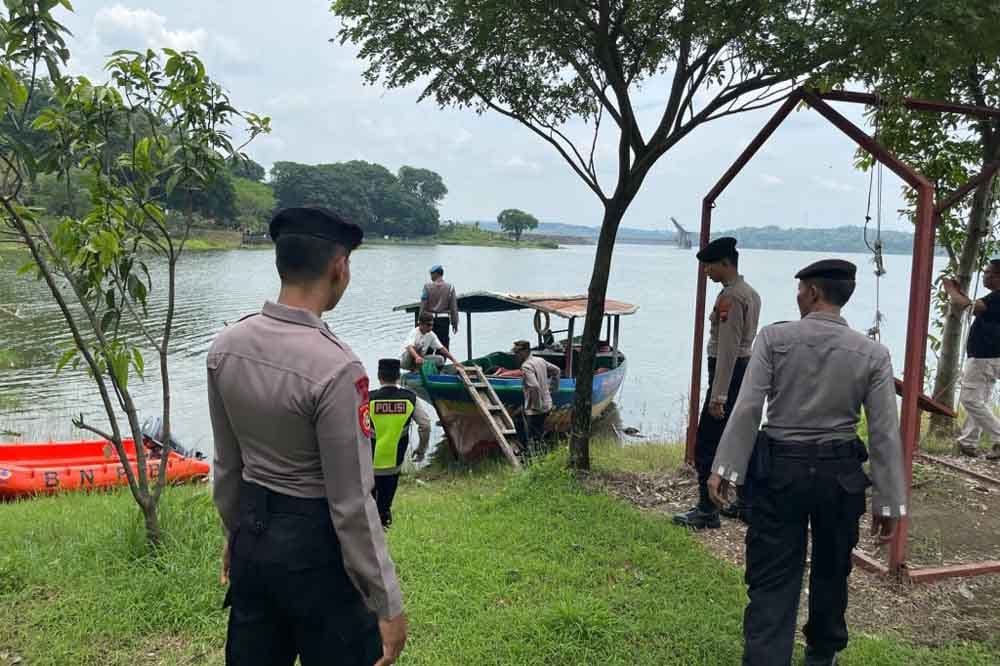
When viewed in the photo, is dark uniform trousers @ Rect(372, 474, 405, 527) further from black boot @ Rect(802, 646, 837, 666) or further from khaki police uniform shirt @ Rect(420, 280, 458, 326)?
khaki police uniform shirt @ Rect(420, 280, 458, 326)

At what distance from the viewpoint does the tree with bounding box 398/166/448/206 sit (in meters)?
102

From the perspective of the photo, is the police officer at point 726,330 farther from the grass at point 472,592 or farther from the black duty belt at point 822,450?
the black duty belt at point 822,450

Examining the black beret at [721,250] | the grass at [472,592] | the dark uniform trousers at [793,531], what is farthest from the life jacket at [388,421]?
the dark uniform trousers at [793,531]

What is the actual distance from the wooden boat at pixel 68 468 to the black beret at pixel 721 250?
19.6 feet

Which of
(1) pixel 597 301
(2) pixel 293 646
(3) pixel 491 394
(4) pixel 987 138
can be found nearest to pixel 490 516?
(1) pixel 597 301

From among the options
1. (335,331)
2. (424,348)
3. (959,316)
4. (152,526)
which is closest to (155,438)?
(424,348)

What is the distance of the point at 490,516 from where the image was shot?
5746 mm

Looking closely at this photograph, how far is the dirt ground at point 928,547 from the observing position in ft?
13.6

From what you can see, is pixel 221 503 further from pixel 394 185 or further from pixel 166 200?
pixel 394 185

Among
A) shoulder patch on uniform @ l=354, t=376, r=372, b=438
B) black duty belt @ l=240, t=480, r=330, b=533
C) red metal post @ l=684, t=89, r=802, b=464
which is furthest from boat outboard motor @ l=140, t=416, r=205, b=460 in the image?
shoulder patch on uniform @ l=354, t=376, r=372, b=438

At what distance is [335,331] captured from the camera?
973 inches

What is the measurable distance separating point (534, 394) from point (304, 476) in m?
9.22

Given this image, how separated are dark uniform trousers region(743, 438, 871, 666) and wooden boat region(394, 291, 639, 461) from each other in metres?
5.80

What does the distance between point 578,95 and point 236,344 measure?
596 cm
